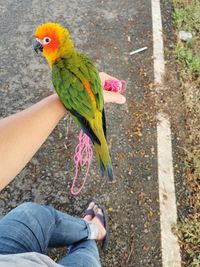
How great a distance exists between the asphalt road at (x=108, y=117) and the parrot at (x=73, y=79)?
794 millimetres

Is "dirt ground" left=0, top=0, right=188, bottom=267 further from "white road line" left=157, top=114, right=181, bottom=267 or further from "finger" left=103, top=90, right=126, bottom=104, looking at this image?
"finger" left=103, top=90, right=126, bottom=104

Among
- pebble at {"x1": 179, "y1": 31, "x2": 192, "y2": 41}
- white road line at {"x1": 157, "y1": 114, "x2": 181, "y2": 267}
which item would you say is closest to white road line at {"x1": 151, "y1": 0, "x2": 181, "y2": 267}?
white road line at {"x1": 157, "y1": 114, "x2": 181, "y2": 267}

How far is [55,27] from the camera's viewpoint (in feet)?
7.32

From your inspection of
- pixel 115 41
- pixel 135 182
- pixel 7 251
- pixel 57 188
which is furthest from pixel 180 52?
pixel 7 251

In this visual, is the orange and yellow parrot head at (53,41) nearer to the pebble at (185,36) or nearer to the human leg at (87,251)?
the human leg at (87,251)

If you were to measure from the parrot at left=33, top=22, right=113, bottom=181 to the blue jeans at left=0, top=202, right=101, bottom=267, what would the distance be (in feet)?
1.84

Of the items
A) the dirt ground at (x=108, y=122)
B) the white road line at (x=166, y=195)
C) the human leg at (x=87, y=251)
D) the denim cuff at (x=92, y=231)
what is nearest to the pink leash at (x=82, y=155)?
the dirt ground at (x=108, y=122)

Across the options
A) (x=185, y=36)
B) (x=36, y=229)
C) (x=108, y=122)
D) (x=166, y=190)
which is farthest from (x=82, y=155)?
(x=185, y=36)

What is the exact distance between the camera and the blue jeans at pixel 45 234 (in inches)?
80.6

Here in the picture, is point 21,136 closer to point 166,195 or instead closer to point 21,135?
point 21,135

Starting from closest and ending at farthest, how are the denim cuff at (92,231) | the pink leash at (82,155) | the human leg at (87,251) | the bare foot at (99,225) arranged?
1. the human leg at (87,251)
2. the denim cuff at (92,231)
3. the bare foot at (99,225)
4. the pink leash at (82,155)

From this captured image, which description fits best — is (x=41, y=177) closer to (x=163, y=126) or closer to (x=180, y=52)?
(x=163, y=126)

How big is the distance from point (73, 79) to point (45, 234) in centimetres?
87

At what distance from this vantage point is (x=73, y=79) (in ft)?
7.16
